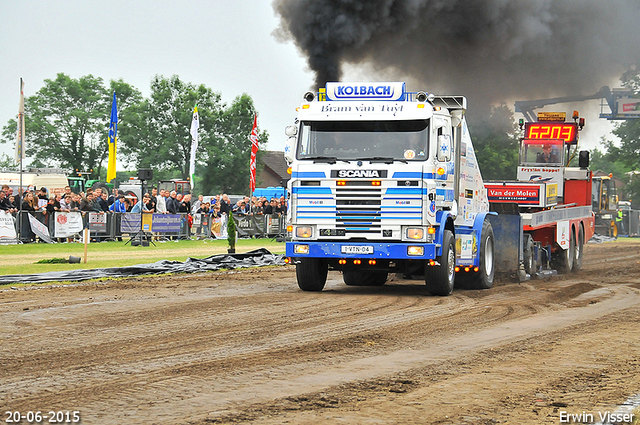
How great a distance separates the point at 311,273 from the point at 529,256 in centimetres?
654

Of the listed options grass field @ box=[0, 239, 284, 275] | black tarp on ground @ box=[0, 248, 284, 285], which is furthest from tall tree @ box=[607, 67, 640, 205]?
black tarp on ground @ box=[0, 248, 284, 285]

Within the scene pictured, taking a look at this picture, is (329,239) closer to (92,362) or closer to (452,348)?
(452,348)

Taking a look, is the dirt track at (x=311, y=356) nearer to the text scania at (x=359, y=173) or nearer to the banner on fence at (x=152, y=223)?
the text scania at (x=359, y=173)

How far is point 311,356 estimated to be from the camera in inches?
329

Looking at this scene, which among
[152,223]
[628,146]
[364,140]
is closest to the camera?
[364,140]

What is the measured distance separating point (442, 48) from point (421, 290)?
27.4ft

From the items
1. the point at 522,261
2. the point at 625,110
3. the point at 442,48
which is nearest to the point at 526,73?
the point at 442,48

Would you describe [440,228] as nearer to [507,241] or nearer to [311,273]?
[311,273]

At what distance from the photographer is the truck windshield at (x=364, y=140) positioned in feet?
46.2

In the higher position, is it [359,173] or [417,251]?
[359,173]

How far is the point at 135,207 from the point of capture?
100 ft

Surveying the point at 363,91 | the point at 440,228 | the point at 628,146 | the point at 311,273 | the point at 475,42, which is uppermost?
the point at 628,146

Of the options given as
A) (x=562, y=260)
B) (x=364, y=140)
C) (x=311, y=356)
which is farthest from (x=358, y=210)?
(x=562, y=260)

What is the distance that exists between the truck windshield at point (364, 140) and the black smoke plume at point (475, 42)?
5.49 m
